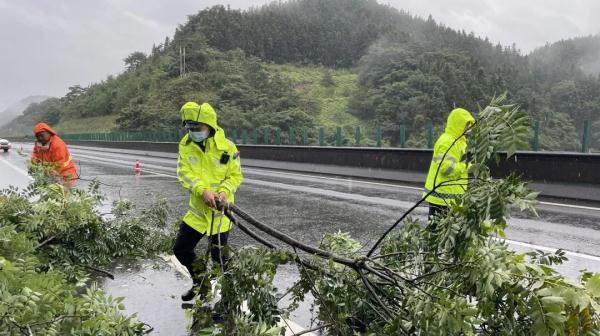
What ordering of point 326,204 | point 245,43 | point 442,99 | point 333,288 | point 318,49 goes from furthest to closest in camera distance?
1. point 318,49
2. point 245,43
3. point 442,99
4. point 326,204
5. point 333,288

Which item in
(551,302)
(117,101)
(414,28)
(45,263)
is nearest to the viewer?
(551,302)

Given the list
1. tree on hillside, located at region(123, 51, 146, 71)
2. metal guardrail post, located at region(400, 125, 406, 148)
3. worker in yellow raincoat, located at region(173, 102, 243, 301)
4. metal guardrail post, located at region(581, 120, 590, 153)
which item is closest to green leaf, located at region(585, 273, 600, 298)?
worker in yellow raincoat, located at region(173, 102, 243, 301)

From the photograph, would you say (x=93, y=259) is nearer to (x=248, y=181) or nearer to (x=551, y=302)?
(x=551, y=302)

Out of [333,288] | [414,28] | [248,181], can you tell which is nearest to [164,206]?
[333,288]

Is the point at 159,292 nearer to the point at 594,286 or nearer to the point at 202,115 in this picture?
the point at 202,115

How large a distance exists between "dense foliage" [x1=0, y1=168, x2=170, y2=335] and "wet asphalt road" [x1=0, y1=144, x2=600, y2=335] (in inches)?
16.7

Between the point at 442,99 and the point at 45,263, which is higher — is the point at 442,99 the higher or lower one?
the higher one

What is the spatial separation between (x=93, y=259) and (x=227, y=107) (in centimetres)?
5454

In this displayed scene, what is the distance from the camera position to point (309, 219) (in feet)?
27.9

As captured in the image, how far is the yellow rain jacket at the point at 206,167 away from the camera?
4.02m

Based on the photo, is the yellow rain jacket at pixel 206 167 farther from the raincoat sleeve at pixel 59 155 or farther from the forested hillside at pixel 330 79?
the forested hillside at pixel 330 79

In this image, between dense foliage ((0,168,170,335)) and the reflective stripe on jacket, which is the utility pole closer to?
dense foliage ((0,168,170,335))

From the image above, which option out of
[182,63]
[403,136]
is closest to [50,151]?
[403,136]

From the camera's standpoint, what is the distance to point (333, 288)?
8.96 ft
